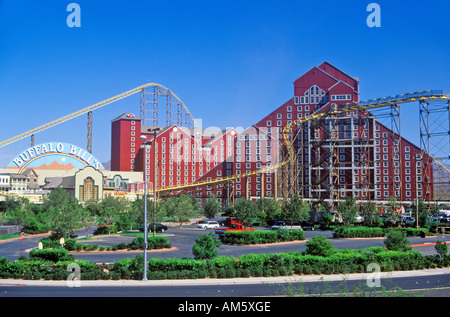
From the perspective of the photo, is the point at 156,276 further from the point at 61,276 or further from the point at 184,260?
the point at 61,276

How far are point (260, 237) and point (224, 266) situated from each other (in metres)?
16.3

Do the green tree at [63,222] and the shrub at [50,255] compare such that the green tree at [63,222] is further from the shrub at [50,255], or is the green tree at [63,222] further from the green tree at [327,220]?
the green tree at [327,220]

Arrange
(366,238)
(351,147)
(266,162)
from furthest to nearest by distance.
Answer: (266,162) → (351,147) → (366,238)

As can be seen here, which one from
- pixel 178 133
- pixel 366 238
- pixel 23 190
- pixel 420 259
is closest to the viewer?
pixel 420 259

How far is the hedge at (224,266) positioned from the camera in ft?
74.7

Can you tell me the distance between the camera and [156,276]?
74.5 ft

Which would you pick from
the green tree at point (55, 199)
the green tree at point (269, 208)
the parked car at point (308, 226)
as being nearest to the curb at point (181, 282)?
the parked car at point (308, 226)

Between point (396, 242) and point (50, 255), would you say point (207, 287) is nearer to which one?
point (50, 255)

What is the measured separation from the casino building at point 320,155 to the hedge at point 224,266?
5170 cm

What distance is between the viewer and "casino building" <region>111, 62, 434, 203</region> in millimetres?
84625

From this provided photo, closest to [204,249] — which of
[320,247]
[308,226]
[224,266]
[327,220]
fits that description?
[224,266]

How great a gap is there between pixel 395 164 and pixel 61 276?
3112 inches
